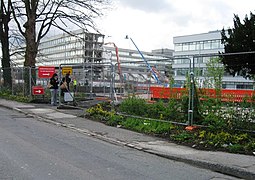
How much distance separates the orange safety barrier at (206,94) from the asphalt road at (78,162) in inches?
112

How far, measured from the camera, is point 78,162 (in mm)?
6785

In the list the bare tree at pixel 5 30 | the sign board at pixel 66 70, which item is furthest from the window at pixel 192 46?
the sign board at pixel 66 70

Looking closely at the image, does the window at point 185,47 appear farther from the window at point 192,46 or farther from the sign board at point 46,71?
the sign board at point 46,71

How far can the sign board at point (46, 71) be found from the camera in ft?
63.1

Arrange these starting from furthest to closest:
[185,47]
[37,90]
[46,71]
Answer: [185,47] < [37,90] < [46,71]

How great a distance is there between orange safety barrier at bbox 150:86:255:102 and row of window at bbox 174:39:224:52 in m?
66.3

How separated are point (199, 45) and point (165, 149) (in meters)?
77.0

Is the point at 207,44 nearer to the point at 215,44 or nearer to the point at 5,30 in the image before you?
the point at 215,44

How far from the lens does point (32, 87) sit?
2061 cm

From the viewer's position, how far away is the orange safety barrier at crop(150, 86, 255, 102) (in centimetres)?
864

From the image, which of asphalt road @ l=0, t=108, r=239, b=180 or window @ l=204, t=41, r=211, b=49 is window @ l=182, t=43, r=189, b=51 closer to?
window @ l=204, t=41, r=211, b=49

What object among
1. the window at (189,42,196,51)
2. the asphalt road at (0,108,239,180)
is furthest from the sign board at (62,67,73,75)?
the window at (189,42,196,51)

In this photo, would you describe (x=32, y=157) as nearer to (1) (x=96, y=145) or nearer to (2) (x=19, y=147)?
(2) (x=19, y=147)

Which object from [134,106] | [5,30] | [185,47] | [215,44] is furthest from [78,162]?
→ [185,47]
